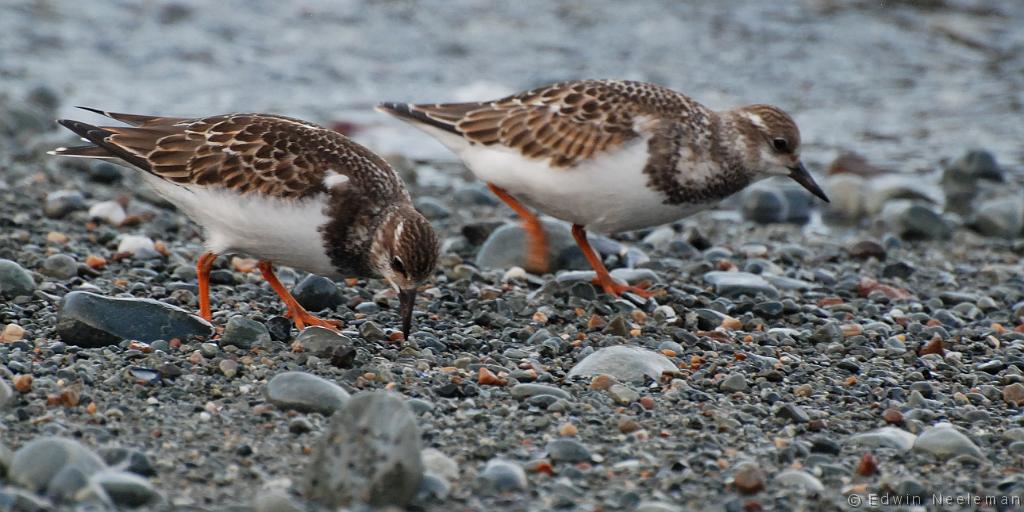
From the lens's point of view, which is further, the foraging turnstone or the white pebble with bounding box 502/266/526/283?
the white pebble with bounding box 502/266/526/283

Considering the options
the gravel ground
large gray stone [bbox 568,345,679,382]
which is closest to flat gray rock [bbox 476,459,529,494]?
the gravel ground

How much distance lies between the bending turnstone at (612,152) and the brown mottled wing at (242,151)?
1.21 meters

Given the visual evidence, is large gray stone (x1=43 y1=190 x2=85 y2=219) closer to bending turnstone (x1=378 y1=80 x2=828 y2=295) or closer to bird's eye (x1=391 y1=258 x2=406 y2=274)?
bending turnstone (x1=378 y1=80 x2=828 y2=295)

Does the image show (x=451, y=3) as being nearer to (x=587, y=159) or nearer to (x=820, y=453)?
(x=587, y=159)

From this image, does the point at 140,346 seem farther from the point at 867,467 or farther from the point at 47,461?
the point at 867,467

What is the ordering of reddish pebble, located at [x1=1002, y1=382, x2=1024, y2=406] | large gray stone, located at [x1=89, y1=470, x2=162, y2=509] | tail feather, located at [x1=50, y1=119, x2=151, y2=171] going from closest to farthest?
large gray stone, located at [x1=89, y1=470, x2=162, y2=509]
reddish pebble, located at [x1=1002, y1=382, x2=1024, y2=406]
tail feather, located at [x1=50, y1=119, x2=151, y2=171]

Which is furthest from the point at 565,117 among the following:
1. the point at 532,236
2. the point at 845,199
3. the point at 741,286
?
the point at 845,199

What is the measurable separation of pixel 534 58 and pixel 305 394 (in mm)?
9074

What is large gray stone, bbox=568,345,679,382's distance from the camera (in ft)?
16.1

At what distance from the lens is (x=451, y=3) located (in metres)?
14.6

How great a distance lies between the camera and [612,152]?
609 cm

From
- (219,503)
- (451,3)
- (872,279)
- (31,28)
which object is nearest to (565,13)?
(451,3)

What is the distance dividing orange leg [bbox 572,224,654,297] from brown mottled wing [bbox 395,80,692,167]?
52 centimetres

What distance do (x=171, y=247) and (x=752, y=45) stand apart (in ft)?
27.0
